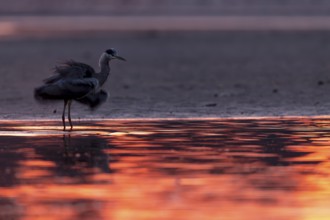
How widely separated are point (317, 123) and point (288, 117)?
3.70 feet

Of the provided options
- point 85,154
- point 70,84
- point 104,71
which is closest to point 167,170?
point 85,154

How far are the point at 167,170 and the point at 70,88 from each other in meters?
5.03

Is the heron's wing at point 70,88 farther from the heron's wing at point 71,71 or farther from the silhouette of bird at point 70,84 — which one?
the heron's wing at point 71,71

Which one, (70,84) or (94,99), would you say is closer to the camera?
(70,84)

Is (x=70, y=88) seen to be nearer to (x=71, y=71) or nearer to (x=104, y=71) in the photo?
(x=71, y=71)

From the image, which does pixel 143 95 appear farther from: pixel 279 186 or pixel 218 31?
pixel 218 31

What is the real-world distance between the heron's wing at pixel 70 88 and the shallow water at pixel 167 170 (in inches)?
16.6

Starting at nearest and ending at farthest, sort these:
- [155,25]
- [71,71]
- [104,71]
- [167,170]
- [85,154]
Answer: [167,170] → [85,154] → [71,71] → [104,71] → [155,25]

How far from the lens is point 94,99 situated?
17.4 metres

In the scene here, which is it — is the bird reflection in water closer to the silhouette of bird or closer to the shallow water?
the shallow water

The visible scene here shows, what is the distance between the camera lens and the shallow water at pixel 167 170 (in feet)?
32.6

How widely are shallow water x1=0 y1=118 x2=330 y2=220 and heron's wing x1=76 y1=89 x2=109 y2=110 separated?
1.96ft

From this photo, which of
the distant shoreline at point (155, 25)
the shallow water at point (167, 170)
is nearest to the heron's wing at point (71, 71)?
the shallow water at point (167, 170)

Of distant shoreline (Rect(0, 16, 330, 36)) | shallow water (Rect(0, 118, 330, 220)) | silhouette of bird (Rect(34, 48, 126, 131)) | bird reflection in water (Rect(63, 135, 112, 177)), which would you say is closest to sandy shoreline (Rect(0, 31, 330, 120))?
silhouette of bird (Rect(34, 48, 126, 131))
